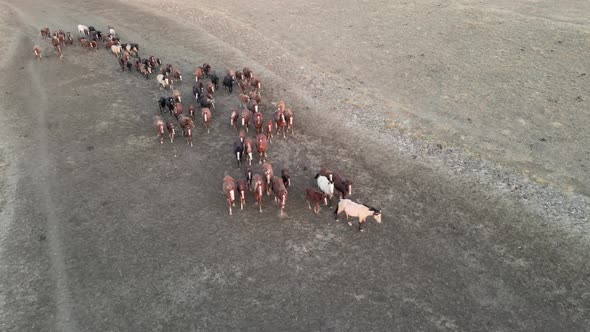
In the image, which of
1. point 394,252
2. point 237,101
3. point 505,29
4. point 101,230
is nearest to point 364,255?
point 394,252

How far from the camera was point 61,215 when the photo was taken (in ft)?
45.1

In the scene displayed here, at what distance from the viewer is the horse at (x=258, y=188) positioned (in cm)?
1350

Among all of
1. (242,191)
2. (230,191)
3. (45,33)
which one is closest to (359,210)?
→ (242,191)

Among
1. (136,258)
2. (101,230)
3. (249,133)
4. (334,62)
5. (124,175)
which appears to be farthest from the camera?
(334,62)

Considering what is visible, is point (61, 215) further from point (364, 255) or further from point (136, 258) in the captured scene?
point (364, 255)

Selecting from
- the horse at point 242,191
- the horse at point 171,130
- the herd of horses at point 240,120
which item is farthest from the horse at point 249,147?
the horse at point 171,130

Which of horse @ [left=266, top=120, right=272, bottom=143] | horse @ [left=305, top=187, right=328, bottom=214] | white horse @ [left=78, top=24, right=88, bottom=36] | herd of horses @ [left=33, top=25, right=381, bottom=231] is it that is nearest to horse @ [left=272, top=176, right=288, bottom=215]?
herd of horses @ [left=33, top=25, right=381, bottom=231]

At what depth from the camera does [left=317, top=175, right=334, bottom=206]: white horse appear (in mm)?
13789

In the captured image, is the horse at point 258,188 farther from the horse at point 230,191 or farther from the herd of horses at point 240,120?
the horse at point 230,191

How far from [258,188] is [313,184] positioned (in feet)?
7.59

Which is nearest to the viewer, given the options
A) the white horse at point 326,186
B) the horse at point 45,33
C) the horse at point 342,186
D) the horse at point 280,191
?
the horse at point 280,191

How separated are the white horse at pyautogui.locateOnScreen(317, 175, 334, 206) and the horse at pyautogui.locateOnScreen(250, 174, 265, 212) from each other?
5.93 ft

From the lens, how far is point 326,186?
13859 millimetres

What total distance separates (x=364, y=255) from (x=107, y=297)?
655 cm
